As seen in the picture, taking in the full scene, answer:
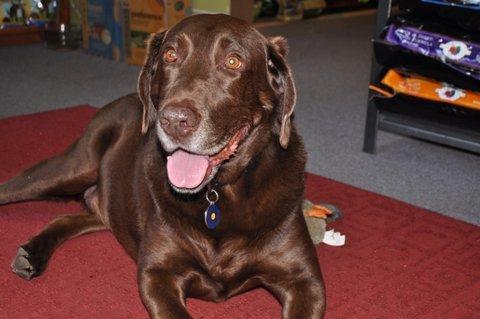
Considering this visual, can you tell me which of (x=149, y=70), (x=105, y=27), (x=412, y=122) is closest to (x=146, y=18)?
(x=105, y=27)

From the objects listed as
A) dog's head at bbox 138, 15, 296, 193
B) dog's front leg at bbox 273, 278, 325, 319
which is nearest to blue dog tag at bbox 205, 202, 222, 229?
dog's head at bbox 138, 15, 296, 193

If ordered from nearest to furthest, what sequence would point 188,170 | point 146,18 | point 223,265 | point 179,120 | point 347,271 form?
point 179,120 → point 188,170 → point 223,265 → point 347,271 → point 146,18

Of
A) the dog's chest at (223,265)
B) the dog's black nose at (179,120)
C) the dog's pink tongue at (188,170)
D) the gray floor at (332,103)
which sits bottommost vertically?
the gray floor at (332,103)

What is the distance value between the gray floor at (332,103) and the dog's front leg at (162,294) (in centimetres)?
148

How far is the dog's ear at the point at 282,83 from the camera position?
2.01m

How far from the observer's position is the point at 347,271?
243cm

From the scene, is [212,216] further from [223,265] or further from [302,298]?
[302,298]

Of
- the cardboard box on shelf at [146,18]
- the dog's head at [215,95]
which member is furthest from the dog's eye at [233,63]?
the cardboard box on shelf at [146,18]

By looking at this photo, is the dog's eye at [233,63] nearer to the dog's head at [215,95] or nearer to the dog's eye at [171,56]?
the dog's head at [215,95]

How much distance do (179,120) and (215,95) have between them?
14 centimetres

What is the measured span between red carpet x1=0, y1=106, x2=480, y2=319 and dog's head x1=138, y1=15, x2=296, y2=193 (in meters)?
0.50

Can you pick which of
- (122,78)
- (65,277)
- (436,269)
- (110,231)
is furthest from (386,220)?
(122,78)

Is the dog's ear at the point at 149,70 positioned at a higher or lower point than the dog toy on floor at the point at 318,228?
higher

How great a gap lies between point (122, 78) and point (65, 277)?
313 cm
